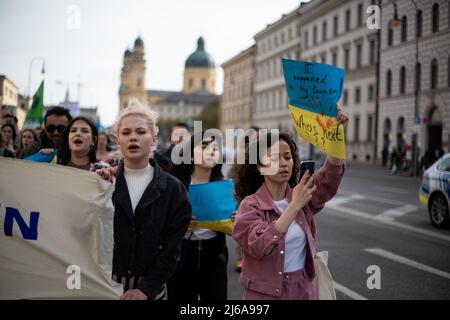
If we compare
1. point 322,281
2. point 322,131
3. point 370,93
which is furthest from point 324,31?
point 322,281

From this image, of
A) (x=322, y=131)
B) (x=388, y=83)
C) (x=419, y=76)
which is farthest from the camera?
(x=388, y=83)

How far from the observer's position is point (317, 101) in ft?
9.83

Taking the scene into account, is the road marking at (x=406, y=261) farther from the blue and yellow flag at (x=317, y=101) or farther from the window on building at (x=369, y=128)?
the window on building at (x=369, y=128)

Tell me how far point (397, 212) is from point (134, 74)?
15303 cm

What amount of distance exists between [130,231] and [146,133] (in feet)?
1.80

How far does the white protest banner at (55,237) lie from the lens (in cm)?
304

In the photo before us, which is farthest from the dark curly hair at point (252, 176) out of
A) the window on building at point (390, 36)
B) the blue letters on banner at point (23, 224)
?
the window on building at point (390, 36)

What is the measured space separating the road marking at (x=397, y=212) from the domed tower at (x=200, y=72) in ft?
552

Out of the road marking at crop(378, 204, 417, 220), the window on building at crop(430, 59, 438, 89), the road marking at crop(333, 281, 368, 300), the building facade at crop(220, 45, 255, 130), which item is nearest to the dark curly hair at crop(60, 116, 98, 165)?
the road marking at crop(333, 281, 368, 300)

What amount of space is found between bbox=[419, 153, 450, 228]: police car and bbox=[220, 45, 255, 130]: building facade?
2655 inches

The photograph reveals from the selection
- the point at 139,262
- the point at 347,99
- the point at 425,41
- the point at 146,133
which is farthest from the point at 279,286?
the point at 347,99

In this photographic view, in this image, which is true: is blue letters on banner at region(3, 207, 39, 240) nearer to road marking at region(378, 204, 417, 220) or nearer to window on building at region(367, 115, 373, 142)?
road marking at region(378, 204, 417, 220)

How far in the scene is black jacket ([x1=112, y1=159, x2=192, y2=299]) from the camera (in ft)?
9.93

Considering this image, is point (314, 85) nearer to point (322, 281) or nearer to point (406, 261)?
point (322, 281)
